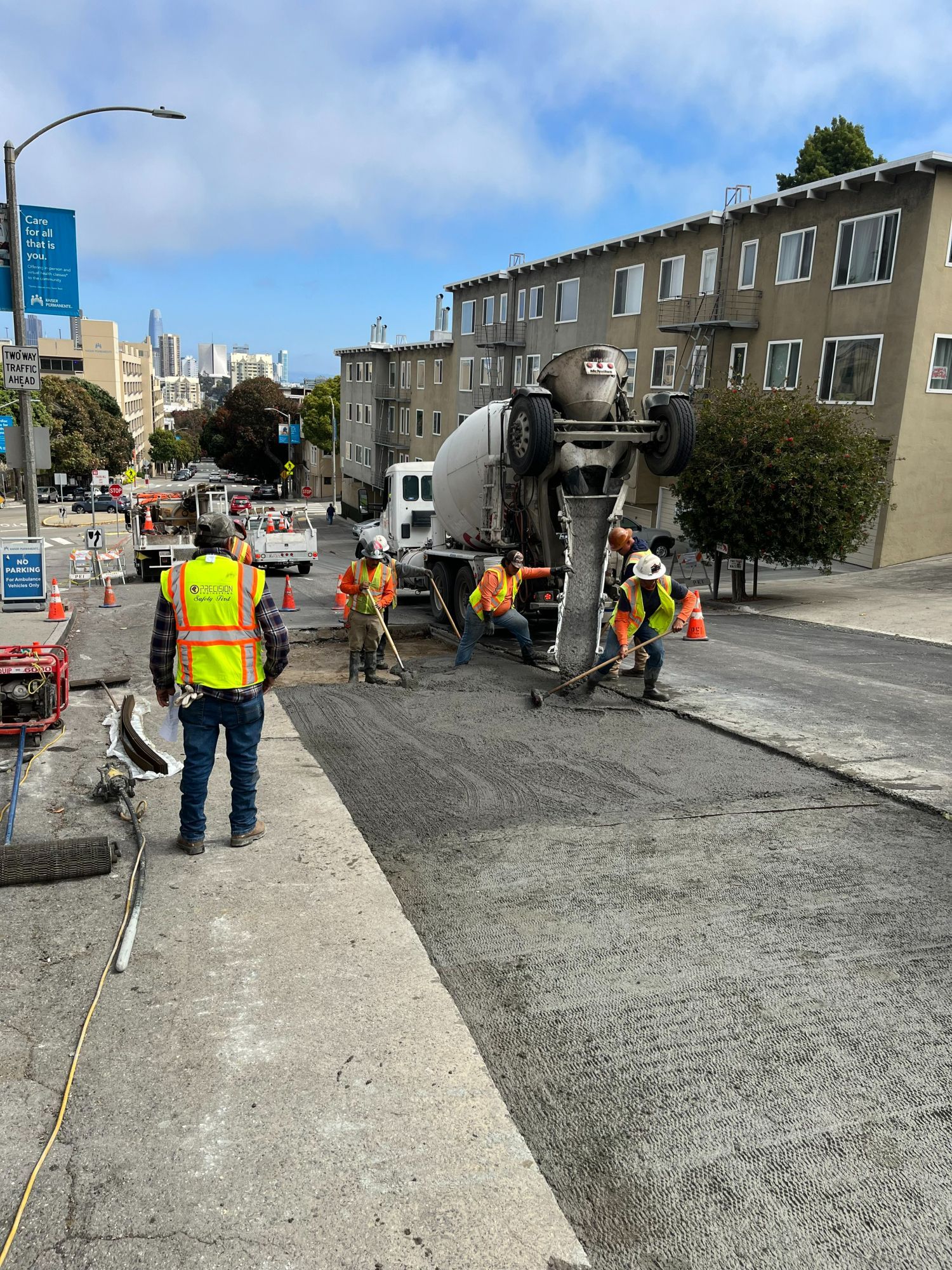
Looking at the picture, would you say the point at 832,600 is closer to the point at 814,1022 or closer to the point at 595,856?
the point at 595,856

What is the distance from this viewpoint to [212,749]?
537 cm

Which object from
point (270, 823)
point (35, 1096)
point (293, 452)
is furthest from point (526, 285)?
point (293, 452)

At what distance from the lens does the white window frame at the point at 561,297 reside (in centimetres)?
3524

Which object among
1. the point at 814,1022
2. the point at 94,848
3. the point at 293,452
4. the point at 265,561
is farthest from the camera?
the point at 293,452

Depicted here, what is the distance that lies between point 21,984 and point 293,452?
298 ft

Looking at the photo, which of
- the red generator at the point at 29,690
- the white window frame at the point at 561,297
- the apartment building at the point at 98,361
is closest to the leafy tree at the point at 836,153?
the white window frame at the point at 561,297

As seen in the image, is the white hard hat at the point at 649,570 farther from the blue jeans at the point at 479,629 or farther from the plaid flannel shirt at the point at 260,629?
the plaid flannel shirt at the point at 260,629

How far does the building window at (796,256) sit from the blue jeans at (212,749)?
2425 cm

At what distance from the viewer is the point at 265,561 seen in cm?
2459

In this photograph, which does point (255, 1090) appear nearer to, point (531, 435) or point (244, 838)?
point (244, 838)

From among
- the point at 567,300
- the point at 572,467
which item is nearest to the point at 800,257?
the point at 567,300

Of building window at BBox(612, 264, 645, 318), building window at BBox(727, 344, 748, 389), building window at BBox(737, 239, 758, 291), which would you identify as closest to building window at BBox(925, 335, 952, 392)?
building window at BBox(727, 344, 748, 389)

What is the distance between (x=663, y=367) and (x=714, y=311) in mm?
3471

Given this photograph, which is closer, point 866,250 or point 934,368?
point 934,368
